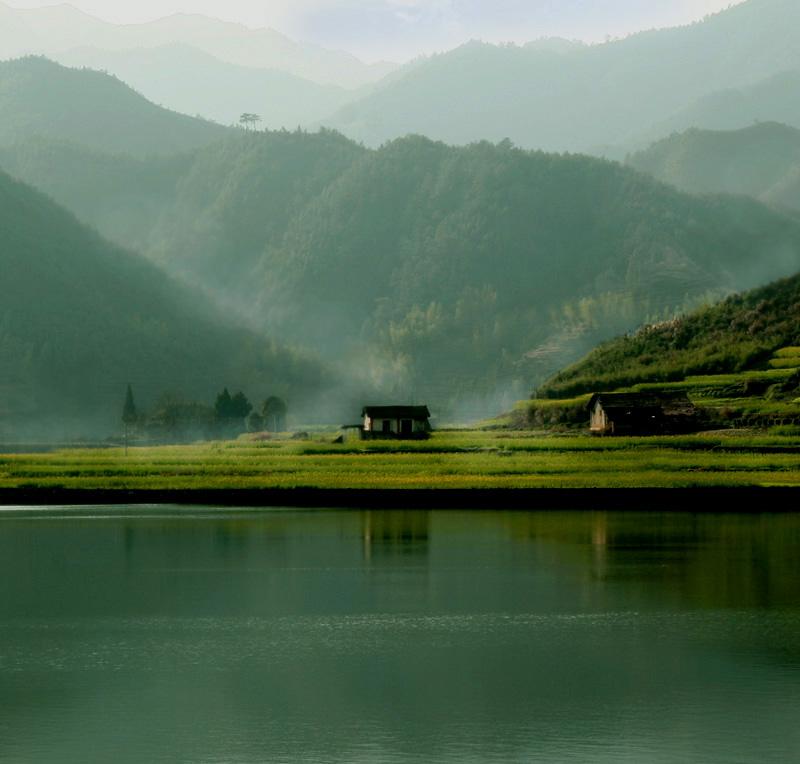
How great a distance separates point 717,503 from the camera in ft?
242

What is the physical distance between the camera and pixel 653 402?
327 ft

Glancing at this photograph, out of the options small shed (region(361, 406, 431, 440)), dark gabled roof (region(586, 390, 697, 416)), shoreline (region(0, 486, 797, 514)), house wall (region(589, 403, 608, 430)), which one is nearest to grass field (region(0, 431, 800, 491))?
shoreline (region(0, 486, 797, 514))

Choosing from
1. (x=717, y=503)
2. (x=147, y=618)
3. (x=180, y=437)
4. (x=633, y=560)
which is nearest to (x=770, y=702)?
(x=147, y=618)

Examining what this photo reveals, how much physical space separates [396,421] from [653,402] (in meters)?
23.7

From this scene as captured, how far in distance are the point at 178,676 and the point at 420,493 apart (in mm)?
48315

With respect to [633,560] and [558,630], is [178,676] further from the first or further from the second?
[633,560]

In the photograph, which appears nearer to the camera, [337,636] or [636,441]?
[337,636]

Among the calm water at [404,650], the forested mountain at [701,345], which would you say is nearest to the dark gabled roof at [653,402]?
the forested mountain at [701,345]

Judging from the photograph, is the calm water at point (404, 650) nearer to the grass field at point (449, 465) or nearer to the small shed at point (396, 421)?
the grass field at point (449, 465)

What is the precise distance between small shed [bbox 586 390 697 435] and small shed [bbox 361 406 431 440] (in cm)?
1657

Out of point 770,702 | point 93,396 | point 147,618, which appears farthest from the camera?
point 93,396

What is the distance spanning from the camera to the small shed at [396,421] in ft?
365

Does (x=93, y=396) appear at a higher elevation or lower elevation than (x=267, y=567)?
higher

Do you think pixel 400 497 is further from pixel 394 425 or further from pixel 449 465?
pixel 394 425
